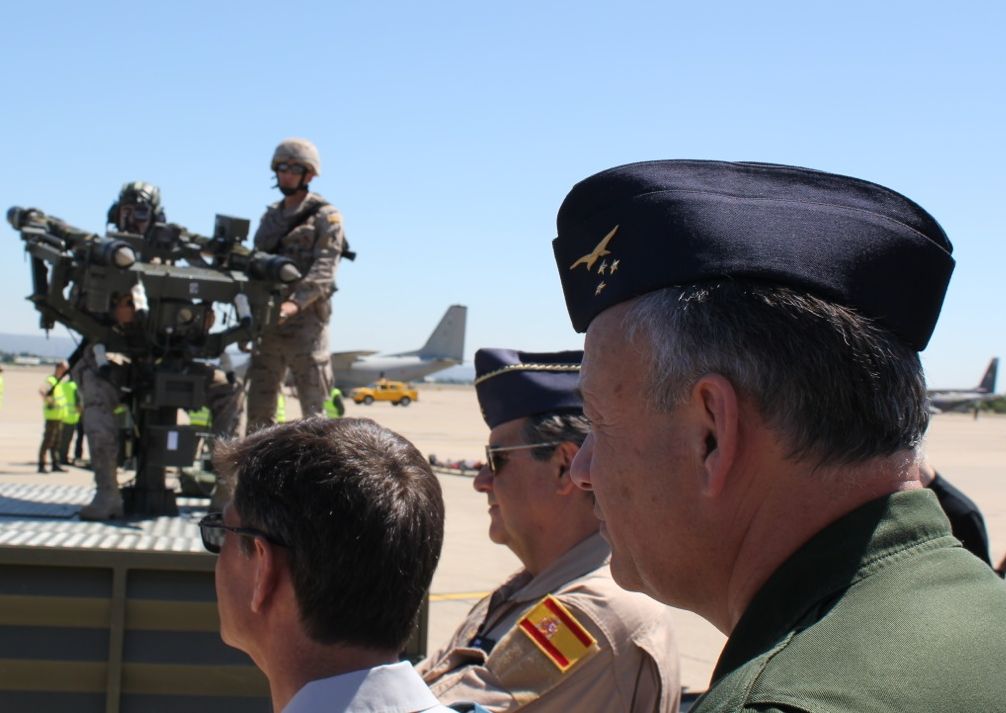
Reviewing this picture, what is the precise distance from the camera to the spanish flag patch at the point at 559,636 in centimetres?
268

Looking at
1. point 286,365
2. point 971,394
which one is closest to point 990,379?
point 971,394

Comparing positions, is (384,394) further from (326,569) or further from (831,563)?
(831,563)

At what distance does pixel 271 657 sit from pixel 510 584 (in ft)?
4.28

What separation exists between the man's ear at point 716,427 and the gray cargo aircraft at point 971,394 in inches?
3147

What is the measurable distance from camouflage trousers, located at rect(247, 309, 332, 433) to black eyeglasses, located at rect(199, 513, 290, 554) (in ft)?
18.6

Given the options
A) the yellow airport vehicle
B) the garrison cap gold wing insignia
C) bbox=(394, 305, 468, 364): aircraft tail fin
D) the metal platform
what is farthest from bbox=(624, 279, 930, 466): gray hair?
bbox=(394, 305, 468, 364): aircraft tail fin

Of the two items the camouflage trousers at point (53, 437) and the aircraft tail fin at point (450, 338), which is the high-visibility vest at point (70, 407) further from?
the aircraft tail fin at point (450, 338)

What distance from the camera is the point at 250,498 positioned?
2.17 metres

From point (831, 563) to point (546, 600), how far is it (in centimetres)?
167

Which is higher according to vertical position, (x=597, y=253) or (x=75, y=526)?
(x=597, y=253)

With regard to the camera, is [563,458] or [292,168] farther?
[292,168]

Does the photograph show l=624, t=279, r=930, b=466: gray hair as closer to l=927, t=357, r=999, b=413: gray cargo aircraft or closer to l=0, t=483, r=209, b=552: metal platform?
l=0, t=483, r=209, b=552: metal platform

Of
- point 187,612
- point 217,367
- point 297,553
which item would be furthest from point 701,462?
point 217,367

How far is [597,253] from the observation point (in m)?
1.47
